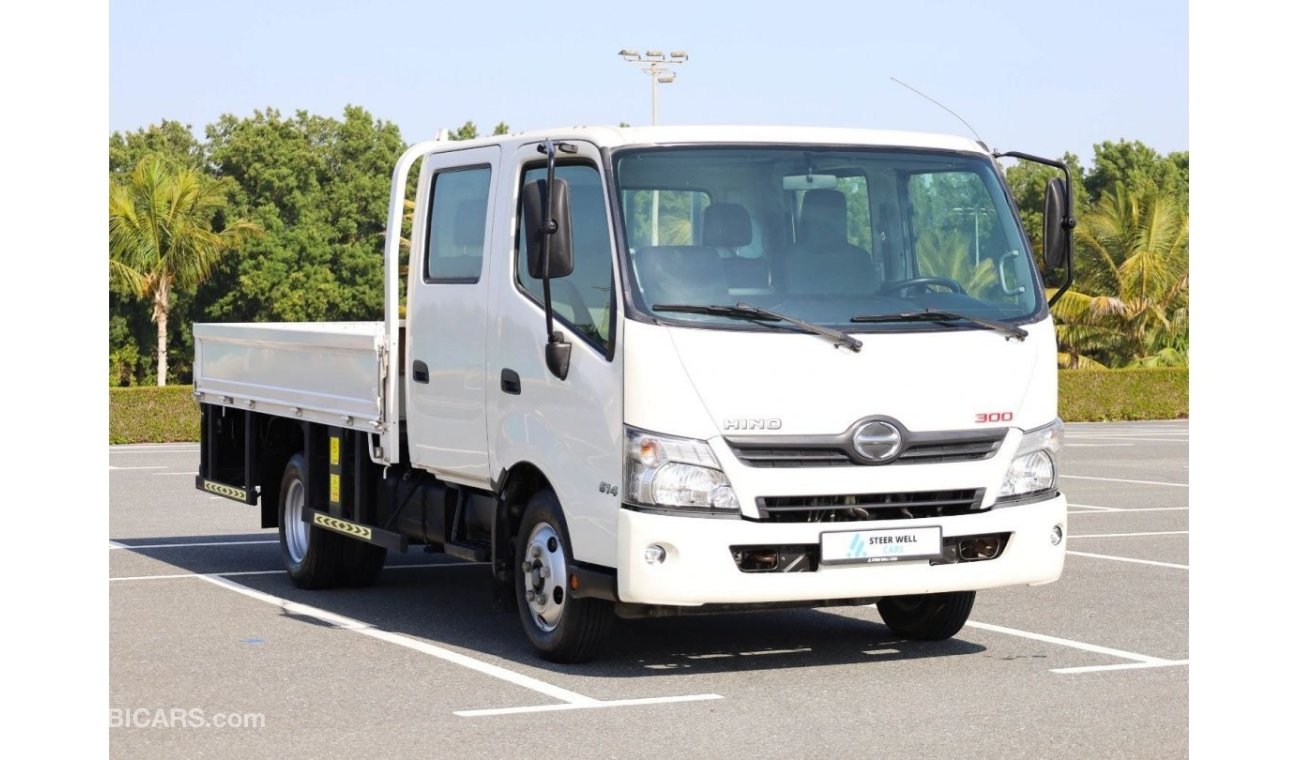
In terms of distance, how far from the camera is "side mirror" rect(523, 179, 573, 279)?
792 centimetres

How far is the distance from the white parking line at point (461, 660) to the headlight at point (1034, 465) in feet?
5.72

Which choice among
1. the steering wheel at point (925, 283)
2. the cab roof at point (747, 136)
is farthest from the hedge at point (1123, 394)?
the steering wheel at point (925, 283)

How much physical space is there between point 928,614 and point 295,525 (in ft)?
15.1

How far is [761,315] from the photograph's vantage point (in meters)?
8.08

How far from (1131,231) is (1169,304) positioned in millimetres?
2212

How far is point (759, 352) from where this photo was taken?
7.98 m

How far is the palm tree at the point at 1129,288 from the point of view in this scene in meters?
43.7

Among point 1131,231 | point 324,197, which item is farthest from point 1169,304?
point 324,197

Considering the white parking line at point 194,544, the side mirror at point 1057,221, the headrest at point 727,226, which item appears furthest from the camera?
the white parking line at point 194,544

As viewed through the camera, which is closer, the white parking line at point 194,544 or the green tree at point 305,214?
A: the white parking line at point 194,544

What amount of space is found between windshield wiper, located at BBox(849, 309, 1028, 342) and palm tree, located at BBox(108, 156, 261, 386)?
42273 mm

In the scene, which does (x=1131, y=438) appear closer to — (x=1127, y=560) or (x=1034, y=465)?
(x=1127, y=560)

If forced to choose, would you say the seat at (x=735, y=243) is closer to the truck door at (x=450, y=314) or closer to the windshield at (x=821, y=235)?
the windshield at (x=821, y=235)

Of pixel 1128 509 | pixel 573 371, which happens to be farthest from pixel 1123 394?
pixel 573 371
